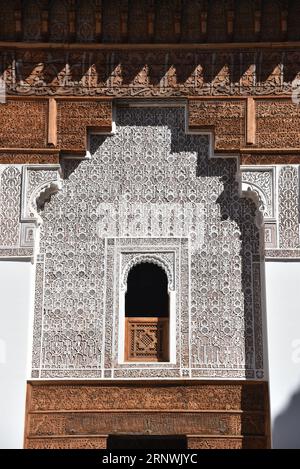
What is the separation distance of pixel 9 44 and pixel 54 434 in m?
3.30

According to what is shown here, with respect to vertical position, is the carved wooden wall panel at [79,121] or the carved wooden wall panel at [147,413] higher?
the carved wooden wall panel at [79,121]

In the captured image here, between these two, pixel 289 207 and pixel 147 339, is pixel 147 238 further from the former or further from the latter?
pixel 289 207

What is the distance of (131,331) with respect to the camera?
7738 mm

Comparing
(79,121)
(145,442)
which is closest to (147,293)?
(145,442)

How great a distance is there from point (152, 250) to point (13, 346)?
1.38m

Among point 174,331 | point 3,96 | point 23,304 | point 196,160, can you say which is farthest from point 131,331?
point 3,96

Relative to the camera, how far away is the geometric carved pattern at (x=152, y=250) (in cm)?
762

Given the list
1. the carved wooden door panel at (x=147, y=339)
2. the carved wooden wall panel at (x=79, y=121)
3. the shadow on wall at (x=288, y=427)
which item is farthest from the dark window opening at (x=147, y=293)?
the shadow on wall at (x=288, y=427)

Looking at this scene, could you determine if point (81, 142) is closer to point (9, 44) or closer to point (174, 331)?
point (9, 44)

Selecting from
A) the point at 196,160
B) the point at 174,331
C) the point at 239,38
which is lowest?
the point at 174,331

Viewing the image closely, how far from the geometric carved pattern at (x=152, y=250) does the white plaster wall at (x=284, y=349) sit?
0.68 ft

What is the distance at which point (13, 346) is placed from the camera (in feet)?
24.5

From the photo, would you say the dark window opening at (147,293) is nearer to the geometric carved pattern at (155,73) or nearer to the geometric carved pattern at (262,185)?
the geometric carved pattern at (262,185)

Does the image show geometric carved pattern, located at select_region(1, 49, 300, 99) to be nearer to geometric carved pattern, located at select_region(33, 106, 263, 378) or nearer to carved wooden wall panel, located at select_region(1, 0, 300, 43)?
carved wooden wall panel, located at select_region(1, 0, 300, 43)
